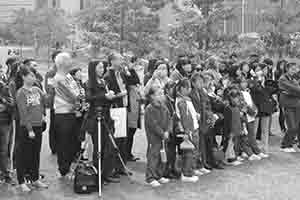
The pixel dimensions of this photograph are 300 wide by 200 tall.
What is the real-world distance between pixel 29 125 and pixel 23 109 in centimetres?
24

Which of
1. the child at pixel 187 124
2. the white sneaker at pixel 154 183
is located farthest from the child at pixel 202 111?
the white sneaker at pixel 154 183

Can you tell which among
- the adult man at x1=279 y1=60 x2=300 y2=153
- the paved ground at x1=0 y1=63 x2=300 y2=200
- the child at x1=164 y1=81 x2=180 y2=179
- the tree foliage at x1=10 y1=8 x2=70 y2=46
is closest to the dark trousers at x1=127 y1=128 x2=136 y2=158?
the paved ground at x1=0 y1=63 x2=300 y2=200

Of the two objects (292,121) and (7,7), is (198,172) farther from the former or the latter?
(7,7)

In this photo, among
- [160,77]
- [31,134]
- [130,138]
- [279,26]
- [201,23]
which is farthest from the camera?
[201,23]

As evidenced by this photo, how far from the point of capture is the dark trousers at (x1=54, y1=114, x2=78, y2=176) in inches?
246

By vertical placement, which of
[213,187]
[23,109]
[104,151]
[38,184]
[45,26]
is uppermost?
[45,26]

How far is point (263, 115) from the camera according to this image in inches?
331

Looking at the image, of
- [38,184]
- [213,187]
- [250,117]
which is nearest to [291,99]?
[250,117]

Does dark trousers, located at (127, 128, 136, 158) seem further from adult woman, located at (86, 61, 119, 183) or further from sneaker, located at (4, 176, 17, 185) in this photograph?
sneaker, located at (4, 176, 17, 185)

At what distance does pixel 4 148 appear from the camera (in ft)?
21.2

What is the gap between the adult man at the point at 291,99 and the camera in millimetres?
8359

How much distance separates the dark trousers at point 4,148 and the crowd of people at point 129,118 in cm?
1

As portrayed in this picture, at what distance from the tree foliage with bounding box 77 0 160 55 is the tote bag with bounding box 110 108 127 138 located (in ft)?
46.5

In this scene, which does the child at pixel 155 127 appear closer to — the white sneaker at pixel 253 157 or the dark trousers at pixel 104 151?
the dark trousers at pixel 104 151
